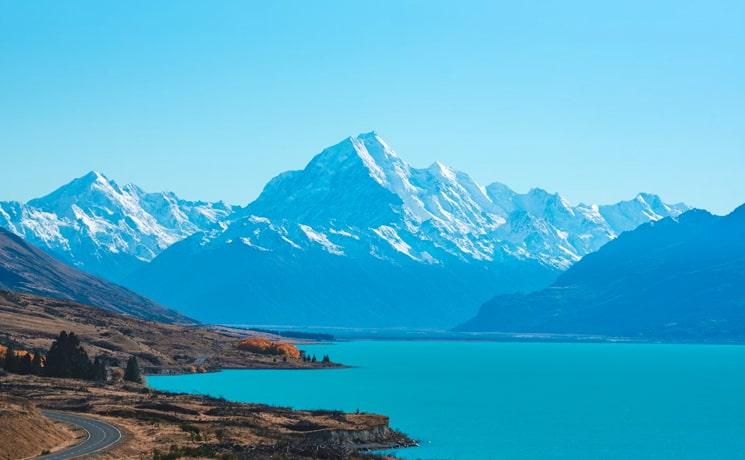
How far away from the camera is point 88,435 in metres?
97.1

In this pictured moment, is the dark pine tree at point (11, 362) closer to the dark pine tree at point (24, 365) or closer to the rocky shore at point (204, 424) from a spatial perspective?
the dark pine tree at point (24, 365)

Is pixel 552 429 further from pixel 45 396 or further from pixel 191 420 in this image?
pixel 45 396

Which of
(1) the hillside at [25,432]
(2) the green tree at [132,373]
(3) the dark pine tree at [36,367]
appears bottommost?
(1) the hillside at [25,432]

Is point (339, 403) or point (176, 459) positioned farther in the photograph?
point (339, 403)

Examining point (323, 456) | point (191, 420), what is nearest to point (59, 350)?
point (191, 420)

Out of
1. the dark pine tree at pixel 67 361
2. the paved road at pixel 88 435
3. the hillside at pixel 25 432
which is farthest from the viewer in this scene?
the dark pine tree at pixel 67 361

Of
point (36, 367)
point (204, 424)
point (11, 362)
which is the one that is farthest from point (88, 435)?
point (11, 362)

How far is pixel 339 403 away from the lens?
560 feet

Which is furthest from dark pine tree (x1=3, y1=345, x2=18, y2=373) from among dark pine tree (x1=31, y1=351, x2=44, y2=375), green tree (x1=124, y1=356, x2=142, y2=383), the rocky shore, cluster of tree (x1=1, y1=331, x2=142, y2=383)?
green tree (x1=124, y1=356, x2=142, y2=383)

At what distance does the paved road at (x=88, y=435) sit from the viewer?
279 ft

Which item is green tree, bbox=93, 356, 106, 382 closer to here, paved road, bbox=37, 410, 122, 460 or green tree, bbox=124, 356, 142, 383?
green tree, bbox=124, 356, 142, 383

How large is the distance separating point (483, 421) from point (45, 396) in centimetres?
5497

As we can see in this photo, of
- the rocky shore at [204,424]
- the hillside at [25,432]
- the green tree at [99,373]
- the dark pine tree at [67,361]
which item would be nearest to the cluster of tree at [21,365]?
the dark pine tree at [67,361]

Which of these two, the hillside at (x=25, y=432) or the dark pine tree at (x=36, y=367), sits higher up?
the dark pine tree at (x=36, y=367)
